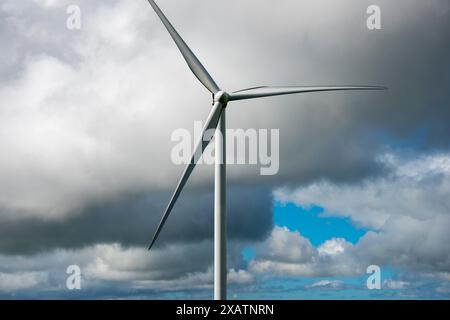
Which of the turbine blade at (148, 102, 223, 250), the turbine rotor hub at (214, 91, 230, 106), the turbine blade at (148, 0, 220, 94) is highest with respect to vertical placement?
the turbine blade at (148, 0, 220, 94)

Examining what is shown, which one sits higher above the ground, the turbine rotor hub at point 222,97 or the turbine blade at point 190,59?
the turbine blade at point 190,59

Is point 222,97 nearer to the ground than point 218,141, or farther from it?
farther from it

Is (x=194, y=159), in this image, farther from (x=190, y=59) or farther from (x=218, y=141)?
(x=190, y=59)

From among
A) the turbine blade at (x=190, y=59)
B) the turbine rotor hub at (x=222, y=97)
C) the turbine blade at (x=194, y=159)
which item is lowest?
the turbine blade at (x=194, y=159)

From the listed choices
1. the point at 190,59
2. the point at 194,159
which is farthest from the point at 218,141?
the point at 190,59

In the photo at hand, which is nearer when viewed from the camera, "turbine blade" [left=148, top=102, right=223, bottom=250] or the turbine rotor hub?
"turbine blade" [left=148, top=102, right=223, bottom=250]

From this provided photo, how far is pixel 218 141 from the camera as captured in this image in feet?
107

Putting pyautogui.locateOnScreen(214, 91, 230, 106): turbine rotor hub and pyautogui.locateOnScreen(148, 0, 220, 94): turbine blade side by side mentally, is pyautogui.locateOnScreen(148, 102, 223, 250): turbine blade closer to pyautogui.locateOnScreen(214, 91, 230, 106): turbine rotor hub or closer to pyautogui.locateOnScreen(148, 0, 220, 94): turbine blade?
pyautogui.locateOnScreen(214, 91, 230, 106): turbine rotor hub

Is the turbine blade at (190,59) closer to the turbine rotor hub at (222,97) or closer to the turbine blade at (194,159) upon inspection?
the turbine rotor hub at (222,97)

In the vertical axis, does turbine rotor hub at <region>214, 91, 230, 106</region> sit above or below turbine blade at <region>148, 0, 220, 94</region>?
below

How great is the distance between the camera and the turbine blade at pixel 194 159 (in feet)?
106

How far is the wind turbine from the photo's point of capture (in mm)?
31750

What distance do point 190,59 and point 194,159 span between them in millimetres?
6563
